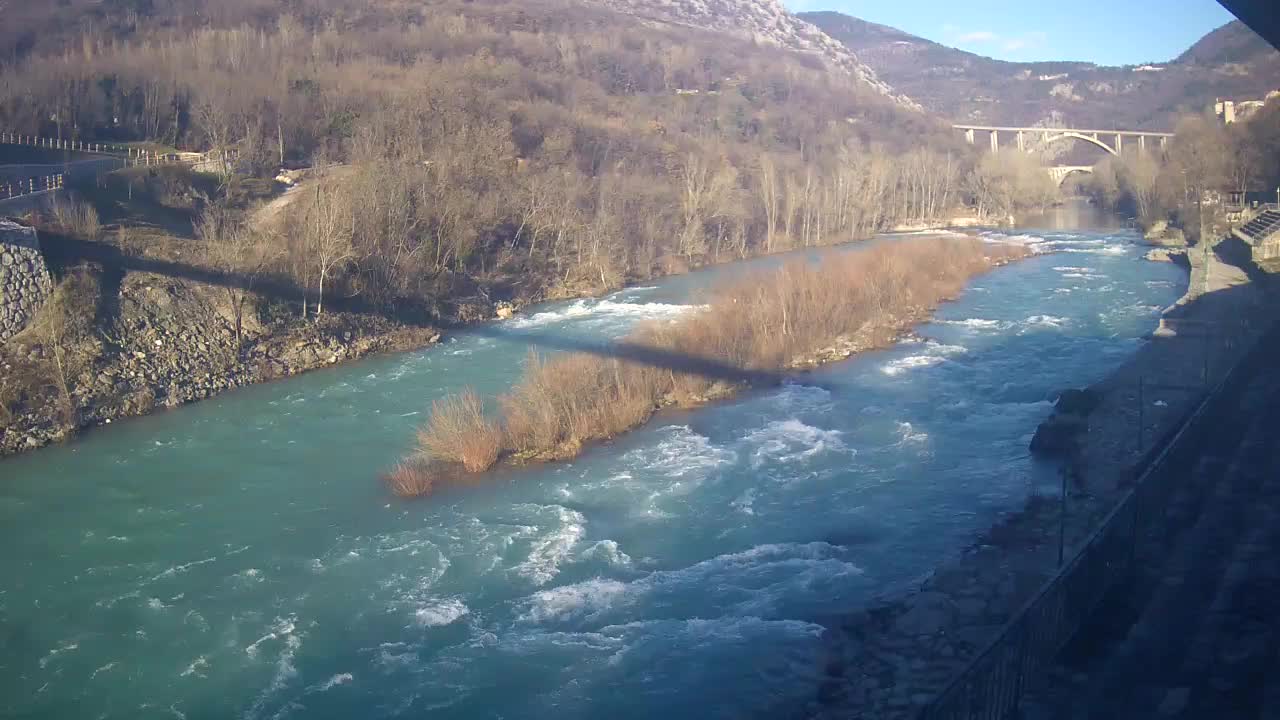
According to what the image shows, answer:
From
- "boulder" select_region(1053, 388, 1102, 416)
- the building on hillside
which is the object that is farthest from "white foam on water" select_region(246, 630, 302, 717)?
the building on hillside

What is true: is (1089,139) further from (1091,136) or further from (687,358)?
(687,358)

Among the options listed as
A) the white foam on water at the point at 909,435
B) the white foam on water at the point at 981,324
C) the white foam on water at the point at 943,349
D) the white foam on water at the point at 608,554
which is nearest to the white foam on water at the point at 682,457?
the white foam on water at the point at 608,554

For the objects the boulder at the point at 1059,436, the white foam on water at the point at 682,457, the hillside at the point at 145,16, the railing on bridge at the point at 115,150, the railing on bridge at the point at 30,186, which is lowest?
the white foam on water at the point at 682,457

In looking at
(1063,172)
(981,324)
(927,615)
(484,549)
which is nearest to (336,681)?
(484,549)

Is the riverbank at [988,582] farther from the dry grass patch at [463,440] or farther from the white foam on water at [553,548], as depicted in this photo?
the dry grass patch at [463,440]

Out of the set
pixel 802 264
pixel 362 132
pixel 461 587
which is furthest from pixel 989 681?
pixel 362 132
